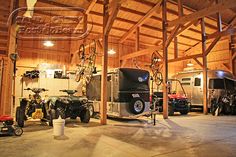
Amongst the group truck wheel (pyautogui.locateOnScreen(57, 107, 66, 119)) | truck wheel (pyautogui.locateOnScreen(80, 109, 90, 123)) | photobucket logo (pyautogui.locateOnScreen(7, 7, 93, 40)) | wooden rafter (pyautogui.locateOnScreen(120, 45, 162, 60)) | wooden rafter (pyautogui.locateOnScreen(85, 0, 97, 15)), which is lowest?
truck wheel (pyautogui.locateOnScreen(80, 109, 90, 123))

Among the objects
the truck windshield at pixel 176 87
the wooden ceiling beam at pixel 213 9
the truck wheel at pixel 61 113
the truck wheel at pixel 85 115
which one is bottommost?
the truck wheel at pixel 85 115

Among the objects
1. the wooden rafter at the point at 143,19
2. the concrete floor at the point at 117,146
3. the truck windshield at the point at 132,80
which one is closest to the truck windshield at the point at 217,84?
the wooden rafter at the point at 143,19

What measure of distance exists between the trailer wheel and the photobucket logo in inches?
169

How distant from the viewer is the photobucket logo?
9.17 meters

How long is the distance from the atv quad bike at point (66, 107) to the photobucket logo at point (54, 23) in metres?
4.16

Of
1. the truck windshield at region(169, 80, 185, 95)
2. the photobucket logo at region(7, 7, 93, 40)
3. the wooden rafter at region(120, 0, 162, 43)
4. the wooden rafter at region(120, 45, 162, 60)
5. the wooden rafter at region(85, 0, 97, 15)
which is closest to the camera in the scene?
the wooden rafter at region(85, 0, 97, 15)

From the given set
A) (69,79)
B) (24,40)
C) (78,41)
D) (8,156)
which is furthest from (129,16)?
(8,156)

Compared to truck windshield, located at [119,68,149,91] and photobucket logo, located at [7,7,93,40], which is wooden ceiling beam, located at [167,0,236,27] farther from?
photobucket logo, located at [7,7,93,40]

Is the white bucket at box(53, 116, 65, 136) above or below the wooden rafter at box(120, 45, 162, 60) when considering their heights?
below

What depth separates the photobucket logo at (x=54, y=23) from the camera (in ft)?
30.1

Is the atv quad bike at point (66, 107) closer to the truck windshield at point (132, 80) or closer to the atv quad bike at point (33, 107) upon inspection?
the atv quad bike at point (33, 107)

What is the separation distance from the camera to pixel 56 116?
A: 568 centimetres

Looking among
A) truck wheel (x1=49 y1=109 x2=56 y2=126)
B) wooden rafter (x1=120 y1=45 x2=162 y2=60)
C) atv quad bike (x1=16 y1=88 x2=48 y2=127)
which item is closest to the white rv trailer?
wooden rafter (x1=120 y1=45 x2=162 y2=60)

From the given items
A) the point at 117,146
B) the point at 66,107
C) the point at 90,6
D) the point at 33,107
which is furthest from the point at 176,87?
the point at 117,146
